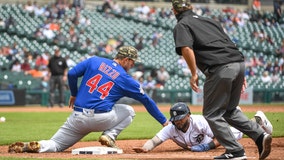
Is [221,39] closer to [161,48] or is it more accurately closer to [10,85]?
[10,85]

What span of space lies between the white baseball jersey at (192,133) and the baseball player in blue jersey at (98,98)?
15cm

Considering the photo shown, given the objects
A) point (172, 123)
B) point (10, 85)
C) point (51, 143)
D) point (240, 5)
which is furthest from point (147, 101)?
point (240, 5)

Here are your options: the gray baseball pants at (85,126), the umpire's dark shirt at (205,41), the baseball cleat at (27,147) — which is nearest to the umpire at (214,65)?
the umpire's dark shirt at (205,41)

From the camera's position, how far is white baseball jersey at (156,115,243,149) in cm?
902

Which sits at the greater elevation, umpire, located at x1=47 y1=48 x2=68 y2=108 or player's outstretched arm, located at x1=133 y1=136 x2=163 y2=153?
player's outstretched arm, located at x1=133 y1=136 x2=163 y2=153

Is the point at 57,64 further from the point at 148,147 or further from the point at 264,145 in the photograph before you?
the point at 264,145

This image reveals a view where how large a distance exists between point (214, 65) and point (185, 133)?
1.74 m

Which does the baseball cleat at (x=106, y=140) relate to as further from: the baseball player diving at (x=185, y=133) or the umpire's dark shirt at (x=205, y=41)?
the umpire's dark shirt at (x=205, y=41)

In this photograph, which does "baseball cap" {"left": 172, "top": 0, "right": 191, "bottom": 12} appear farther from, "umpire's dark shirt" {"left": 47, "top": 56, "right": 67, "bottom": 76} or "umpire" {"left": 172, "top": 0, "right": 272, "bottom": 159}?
"umpire's dark shirt" {"left": 47, "top": 56, "right": 67, "bottom": 76}

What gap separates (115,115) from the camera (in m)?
9.09

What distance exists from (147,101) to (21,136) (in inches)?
175

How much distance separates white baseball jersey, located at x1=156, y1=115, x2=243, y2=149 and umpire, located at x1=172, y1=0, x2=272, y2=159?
1.26 meters

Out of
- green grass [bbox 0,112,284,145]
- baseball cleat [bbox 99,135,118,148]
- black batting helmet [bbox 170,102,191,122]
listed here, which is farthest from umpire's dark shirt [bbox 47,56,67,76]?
black batting helmet [bbox 170,102,191,122]

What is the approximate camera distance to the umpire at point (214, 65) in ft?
24.8
